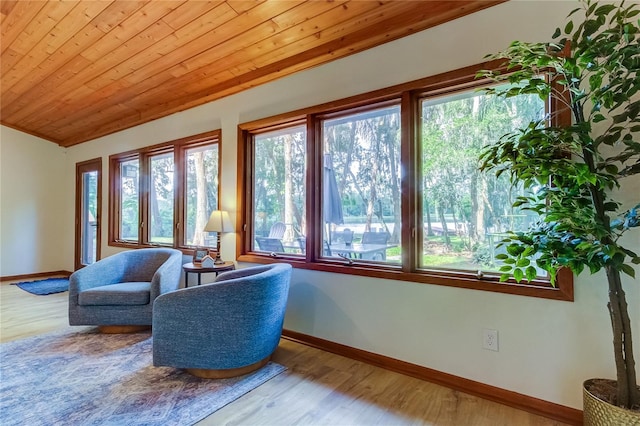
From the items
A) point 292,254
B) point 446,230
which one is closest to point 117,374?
point 292,254

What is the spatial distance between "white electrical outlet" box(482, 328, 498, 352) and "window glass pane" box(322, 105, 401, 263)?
2.49ft

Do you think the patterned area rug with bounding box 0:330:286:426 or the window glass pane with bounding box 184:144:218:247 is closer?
the patterned area rug with bounding box 0:330:286:426

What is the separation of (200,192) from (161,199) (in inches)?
34.5

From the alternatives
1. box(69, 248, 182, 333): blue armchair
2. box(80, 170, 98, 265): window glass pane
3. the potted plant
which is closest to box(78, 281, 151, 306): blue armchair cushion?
box(69, 248, 182, 333): blue armchair

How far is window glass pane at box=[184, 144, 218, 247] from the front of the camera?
3879mm

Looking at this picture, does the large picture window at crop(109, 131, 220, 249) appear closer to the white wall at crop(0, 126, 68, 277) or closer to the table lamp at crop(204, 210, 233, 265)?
the table lamp at crop(204, 210, 233, 265)

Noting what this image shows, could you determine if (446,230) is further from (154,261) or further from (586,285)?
(154,261)

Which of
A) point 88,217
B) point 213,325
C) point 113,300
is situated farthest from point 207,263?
point 88,217

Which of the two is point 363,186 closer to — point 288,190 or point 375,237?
point 375,237

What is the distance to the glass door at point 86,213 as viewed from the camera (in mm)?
5621

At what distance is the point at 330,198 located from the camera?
2.88 meters

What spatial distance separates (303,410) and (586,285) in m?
1.74

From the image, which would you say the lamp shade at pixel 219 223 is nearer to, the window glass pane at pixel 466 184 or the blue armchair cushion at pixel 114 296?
the blue armchair cushion at pixel 114 296

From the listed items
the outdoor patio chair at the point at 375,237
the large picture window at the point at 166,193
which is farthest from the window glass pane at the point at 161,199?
the outdoor patio chair at the point at 375,237
